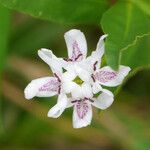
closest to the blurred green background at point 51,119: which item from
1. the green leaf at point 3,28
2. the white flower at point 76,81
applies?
the green leaf at point 3,28

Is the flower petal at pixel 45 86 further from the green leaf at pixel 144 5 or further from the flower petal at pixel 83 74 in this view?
the green leaf at pixel 144 5

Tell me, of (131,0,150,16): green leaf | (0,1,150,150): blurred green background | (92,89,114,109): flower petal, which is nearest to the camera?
(92,89,114,109): flower petal

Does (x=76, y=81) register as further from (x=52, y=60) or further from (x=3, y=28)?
(x=3, y=28)

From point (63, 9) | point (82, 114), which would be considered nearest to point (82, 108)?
point (82, 114)

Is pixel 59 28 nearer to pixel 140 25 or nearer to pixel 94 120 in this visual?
pixel 94 120

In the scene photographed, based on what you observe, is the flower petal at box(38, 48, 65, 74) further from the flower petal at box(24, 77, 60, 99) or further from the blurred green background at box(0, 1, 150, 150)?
the blurred green background at box(0, 1, 150, 150)

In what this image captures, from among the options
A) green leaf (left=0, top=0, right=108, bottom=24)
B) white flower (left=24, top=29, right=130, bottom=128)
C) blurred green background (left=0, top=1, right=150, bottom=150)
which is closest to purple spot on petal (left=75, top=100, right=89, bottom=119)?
white flower (left=24, top=29, right=130, bottom=128)

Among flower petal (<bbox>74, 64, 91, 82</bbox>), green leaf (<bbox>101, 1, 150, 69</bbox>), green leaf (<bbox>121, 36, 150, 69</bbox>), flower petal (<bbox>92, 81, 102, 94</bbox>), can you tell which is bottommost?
flower petal (<bbox>92, 81, 102, 94</bbox>)

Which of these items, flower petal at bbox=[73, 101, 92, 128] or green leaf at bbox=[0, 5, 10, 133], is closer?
flower petal at bbox=[73, 101, 92, 128]
